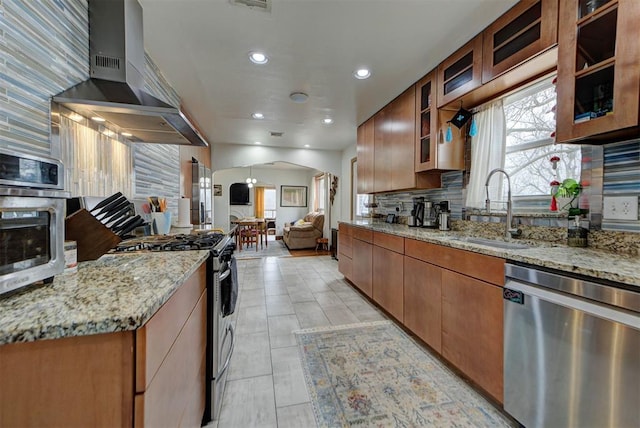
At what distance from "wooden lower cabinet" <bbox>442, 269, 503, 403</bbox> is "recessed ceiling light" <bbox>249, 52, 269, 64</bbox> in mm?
2249


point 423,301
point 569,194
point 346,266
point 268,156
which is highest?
point 268,156

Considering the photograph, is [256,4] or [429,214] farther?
[429,214]

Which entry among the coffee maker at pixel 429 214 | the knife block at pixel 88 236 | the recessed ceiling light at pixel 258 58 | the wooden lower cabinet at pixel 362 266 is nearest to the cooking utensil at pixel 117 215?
the knife block at pixel 88 236

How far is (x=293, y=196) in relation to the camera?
387 inches

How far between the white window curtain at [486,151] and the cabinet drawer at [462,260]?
76 cm

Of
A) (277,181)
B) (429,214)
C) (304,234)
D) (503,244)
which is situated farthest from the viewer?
(277,181)

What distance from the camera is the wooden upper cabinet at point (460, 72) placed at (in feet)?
6.39

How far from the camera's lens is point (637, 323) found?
92 cm

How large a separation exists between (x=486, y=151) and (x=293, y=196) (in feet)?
26.0

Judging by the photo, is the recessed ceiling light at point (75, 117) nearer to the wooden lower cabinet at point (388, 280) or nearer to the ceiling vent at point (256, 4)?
the ceiling vent at point (256, 4)

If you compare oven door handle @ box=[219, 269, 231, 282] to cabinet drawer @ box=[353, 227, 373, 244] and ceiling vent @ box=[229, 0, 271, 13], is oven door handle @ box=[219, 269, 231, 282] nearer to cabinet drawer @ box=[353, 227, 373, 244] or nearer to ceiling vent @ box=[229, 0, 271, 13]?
ceiling vent @ box=[229, 0, 271, 13]

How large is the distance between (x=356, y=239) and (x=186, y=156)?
2.56 metres

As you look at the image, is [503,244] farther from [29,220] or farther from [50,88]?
[50,88]

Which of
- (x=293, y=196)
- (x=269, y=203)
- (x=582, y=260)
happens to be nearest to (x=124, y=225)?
(x=582, y=260)
